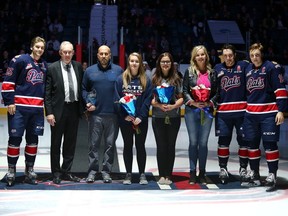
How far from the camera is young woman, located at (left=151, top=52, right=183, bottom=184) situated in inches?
261

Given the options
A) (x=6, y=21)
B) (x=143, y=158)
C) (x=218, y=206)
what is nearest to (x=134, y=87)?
(x=143, y=158)

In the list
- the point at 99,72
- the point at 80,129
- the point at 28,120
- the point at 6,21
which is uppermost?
the point at 6,21

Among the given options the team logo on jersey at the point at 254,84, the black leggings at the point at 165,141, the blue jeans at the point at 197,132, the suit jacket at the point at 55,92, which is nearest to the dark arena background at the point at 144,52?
the black leggings at the point at 165,141

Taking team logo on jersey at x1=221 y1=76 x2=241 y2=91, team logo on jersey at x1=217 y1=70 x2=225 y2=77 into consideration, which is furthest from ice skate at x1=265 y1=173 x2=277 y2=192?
team logo on jersey at x1=217 y1=70 x2=225 y2=77

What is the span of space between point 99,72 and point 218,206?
6.82 ft

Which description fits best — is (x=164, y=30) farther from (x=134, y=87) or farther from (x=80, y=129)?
(x=134, y=87)

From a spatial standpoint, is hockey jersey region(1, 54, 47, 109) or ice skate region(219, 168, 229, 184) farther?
ice skate region(219, 168, 229, 184)

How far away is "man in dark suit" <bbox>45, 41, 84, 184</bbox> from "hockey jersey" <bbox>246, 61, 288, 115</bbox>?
1919 millimetres

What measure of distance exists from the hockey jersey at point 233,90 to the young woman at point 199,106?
0.35 ft

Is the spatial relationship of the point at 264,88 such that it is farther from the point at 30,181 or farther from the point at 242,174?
the point at 30,181

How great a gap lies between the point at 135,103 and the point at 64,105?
2.62 feet

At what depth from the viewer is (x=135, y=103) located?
6.54m

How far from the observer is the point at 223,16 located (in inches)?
803

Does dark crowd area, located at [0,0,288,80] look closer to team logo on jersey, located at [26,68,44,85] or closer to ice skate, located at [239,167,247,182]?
ice skate, located at [239,167,247,182]
